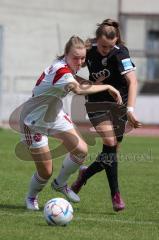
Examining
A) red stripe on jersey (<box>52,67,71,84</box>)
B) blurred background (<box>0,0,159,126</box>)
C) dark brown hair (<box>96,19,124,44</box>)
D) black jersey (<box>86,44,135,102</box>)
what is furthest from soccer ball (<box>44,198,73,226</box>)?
blurred background (<box>0,0,159,126</box>)

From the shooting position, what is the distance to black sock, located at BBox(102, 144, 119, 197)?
25.0ft

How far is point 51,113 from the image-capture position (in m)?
7.48

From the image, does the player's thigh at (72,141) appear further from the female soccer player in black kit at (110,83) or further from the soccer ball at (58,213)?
the soccer ball at (58,213)

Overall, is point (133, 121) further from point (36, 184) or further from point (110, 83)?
point (36, 184)

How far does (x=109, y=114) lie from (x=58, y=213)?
1.87m

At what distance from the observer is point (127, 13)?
31359 millimetres

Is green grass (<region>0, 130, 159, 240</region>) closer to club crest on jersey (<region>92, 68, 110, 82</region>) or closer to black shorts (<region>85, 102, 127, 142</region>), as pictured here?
black shorts (<region>85, 102, 127, 142</region>)

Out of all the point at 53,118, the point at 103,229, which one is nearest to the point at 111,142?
the point at 53,118

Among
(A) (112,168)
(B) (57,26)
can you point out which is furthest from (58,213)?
(B) (57,26)

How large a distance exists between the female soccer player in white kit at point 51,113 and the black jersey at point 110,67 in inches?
18.7

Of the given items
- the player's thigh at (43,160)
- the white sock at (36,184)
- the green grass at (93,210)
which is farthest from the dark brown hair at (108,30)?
the green grass at (93,210)

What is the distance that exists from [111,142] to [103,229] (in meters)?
1.46

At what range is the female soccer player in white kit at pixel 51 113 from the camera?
281 inches

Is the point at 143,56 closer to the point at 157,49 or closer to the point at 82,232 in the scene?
the point at 157,49
